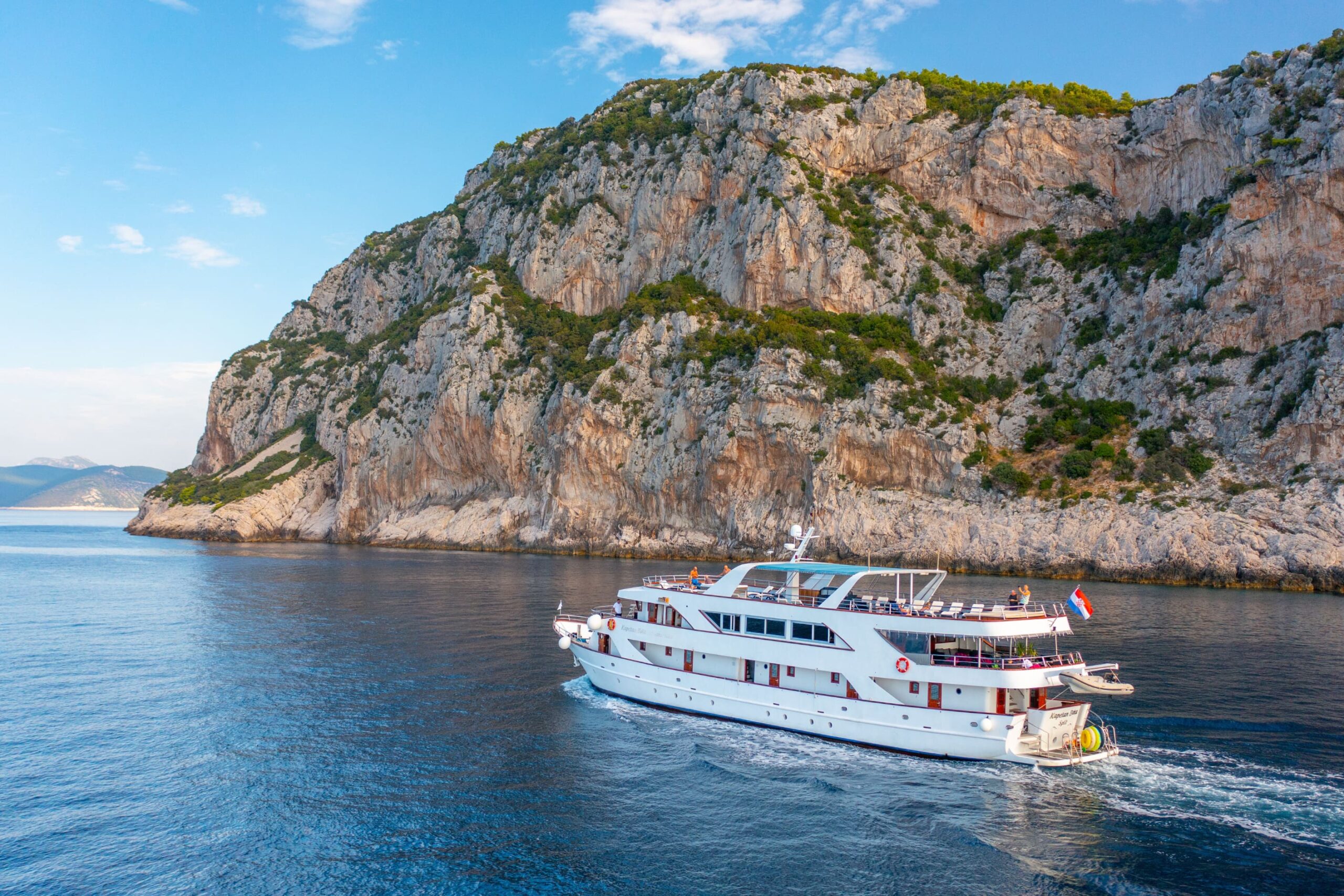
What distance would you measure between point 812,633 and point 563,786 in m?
9.53

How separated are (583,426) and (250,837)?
7650 cm

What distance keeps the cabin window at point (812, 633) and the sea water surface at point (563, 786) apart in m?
3.09

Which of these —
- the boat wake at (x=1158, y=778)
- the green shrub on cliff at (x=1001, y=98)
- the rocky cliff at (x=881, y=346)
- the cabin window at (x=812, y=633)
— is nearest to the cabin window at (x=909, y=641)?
the cabin window at (x=812, y=633)

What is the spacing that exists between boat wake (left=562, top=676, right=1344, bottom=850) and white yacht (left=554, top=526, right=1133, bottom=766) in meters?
0.59

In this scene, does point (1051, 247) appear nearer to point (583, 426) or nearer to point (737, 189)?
point (737, 189)

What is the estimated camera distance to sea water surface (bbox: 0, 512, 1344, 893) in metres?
17.4

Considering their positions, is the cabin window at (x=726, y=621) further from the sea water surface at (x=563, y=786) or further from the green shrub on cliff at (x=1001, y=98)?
the green shrub on cliff at (x=1001, y=98)

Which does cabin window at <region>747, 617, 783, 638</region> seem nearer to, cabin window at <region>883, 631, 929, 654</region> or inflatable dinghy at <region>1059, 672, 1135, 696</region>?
cabin window at <region>883, 631, 929, 654</region>

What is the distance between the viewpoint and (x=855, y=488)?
81938mm

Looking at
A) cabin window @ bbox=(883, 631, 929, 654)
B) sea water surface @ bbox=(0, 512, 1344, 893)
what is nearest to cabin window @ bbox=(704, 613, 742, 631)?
sea water surface @ bbox=(0, 512, 1344, 893)

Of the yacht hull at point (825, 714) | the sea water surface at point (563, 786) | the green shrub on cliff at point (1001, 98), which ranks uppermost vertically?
the green shrub on cliff at point (1001, 98)

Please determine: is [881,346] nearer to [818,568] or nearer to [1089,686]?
[818,568]

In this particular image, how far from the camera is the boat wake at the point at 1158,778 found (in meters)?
19.9

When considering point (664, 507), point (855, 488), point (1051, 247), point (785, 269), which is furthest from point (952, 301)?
point (664, 507)
